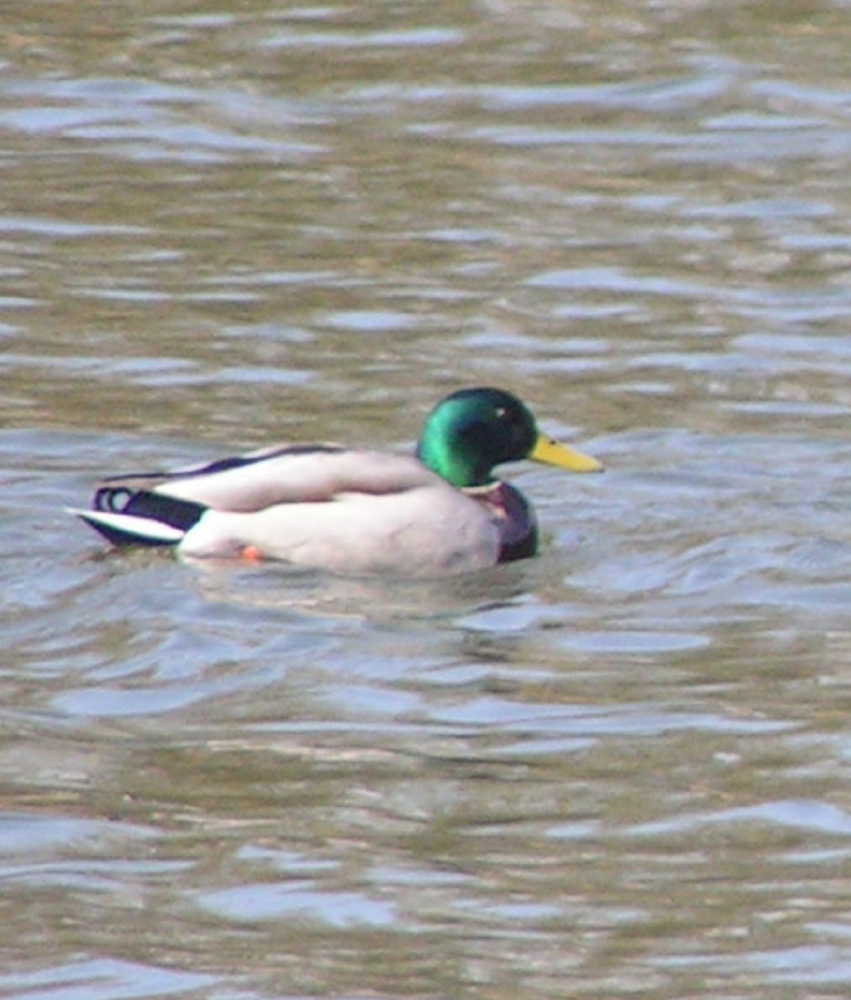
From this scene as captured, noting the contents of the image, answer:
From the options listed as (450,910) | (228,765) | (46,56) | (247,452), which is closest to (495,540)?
(247,452)

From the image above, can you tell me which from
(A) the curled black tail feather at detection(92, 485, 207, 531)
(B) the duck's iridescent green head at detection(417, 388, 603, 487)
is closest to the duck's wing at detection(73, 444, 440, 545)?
(A) the curled black tail feather at detection(92, 485, 207, 531)

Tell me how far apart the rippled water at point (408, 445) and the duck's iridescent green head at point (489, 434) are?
0.86 feet

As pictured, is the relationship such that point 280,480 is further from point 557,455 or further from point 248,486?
point 557,455

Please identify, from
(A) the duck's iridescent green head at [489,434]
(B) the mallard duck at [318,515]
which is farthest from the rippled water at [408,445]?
(A) the duck's iridescent green head at [489,434]

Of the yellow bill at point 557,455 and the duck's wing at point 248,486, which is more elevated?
the duck's wing at point 248,486

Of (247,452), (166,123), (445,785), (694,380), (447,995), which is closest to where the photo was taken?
(447,995)

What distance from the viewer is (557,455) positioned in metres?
11.1

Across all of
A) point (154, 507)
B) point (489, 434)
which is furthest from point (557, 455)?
point (154, 507)

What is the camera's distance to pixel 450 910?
272 inches

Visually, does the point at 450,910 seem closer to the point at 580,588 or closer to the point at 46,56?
the point at 580,588

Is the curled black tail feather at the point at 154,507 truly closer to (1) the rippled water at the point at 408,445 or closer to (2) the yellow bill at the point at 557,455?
(1) the rippled water at the point at 408,445

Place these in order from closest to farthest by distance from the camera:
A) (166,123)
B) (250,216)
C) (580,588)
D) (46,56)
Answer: (580,588) → (250,216) → (166,123) → (46,56)

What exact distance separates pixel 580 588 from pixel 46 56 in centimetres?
806

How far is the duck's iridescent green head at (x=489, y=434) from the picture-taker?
11039 millimetres
